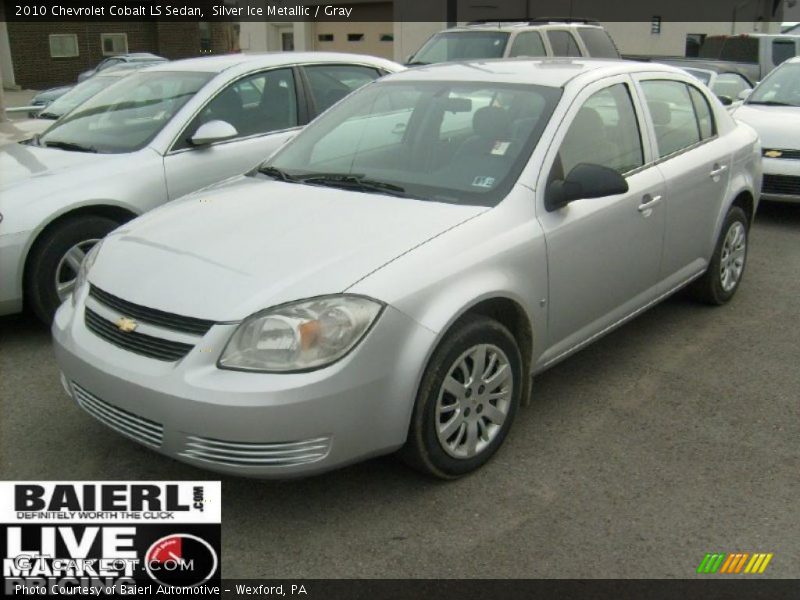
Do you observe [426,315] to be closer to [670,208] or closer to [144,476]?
[144,476]

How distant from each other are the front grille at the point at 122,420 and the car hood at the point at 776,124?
266 inches

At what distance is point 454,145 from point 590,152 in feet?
2.24

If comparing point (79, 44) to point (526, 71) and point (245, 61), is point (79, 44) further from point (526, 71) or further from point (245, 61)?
point (526, 71)

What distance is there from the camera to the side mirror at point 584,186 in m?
3.67

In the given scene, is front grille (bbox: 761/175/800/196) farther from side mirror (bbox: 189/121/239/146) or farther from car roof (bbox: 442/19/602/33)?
side mirror (bbox: 189/121/239/146)

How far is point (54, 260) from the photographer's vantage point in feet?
16.1

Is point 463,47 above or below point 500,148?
above

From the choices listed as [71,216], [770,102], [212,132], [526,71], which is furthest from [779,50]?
[71,216]

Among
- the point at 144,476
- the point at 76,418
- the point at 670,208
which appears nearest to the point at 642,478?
the point at 670,208

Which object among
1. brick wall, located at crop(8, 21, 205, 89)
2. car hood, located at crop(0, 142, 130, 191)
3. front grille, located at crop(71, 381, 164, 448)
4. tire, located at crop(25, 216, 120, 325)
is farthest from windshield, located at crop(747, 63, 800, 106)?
brick wall, located at crop(8, 21, 205, 89)

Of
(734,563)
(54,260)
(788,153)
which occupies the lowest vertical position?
(734,563)

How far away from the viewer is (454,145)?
401 cm

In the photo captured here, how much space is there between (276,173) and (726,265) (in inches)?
120

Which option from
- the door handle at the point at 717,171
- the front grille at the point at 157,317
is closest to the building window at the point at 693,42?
the door handle at the point at 717,171
